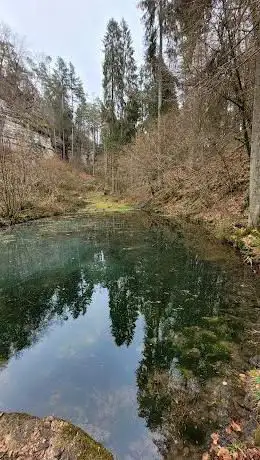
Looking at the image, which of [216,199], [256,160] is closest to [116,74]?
[216,199]

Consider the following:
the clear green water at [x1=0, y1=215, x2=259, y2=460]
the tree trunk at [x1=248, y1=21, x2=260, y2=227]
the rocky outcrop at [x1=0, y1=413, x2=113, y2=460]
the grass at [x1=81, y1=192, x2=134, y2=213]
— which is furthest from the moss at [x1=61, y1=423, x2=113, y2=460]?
the grass at [x1=81, y1=192, x2=134, y2=213]

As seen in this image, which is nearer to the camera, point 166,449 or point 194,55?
point 166,449

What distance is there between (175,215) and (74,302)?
389 inches

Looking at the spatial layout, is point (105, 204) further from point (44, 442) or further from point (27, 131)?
point (44, 442)

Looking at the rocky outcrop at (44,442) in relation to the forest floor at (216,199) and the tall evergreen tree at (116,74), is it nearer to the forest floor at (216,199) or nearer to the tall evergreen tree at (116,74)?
the forest floor at (216,199)

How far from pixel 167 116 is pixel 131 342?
1502 centimetres

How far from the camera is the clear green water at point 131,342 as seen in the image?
9.08 feet

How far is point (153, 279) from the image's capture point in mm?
6348

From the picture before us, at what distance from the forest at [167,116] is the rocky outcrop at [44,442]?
19.0 feet

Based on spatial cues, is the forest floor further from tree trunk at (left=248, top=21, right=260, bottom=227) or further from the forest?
tree trunk at (left=248, top=21, right=260, bottom=227)

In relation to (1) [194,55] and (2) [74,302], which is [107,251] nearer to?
(2) [74,302]

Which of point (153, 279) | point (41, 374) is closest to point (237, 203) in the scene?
point (153, 279)

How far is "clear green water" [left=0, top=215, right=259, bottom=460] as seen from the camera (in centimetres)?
277

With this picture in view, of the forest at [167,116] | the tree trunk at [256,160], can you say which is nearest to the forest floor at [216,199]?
the forest at [167,116]
